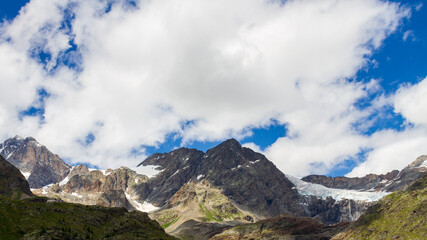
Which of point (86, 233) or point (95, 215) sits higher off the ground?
point (95, 215)

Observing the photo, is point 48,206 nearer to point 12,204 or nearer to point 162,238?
point 12,204

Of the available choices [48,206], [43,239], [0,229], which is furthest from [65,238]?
[48,206]

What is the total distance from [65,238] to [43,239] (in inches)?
406

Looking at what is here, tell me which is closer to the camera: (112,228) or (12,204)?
(12,204)

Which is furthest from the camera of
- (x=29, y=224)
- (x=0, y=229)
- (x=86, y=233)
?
(x=86, y=233)

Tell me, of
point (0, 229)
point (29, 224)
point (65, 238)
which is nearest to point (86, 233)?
point (65, 238)

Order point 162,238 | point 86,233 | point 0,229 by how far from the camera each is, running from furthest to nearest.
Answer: point 162,238
point 86,233
point 0,229

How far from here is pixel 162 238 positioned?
596 ft

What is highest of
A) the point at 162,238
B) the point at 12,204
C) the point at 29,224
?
the point at 12,204

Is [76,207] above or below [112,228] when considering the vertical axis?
above

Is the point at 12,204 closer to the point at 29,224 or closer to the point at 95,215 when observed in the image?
the point at 29,224

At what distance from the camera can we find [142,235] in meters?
183

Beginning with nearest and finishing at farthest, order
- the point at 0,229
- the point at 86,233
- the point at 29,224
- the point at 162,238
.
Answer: the point at 0,229
the point at 29,224
the point at 86,233
the point at 162,238

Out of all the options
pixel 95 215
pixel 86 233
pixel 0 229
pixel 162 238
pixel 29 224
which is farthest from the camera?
pixel 95 215
